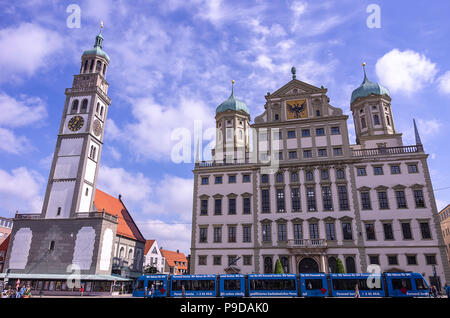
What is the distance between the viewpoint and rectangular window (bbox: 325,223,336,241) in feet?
134

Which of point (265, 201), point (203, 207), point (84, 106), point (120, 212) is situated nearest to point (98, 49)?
point (84, 106)

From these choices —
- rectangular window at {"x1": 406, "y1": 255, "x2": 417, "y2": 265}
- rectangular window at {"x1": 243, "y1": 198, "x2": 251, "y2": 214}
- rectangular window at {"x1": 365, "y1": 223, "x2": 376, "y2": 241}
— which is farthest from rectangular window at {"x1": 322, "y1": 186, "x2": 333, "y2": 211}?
rectangular window at {"x1": 406, "y1": 255, "x2": 417, "y2": 265}

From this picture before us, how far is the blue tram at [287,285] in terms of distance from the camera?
101ft

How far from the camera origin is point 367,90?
5434cm

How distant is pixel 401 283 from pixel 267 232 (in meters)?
17.1

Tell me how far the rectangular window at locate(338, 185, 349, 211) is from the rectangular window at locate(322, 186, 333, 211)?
1286mm

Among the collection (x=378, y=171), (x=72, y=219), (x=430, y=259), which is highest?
(x=378, y=171)

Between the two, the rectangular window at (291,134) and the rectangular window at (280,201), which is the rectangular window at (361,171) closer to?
the rectangular window at (291,134)

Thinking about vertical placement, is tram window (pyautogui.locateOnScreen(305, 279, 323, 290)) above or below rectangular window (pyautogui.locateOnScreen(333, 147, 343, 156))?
below

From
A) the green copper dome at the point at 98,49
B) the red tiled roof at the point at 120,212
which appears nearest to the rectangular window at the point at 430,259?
the red tiled roof at the point at 120,212

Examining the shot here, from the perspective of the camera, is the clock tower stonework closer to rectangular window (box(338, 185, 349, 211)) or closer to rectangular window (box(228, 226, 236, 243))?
rectangular window (box(228, 226, 236, 243))

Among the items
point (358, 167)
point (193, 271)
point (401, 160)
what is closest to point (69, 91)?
point (193, 271)

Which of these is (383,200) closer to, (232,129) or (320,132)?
(320,132)
